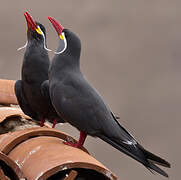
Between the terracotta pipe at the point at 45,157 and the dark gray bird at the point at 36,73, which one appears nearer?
the terracotta pipe at the point at 45,157

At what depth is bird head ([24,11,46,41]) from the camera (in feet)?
9.44

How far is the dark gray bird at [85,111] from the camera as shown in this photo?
92.8 inches

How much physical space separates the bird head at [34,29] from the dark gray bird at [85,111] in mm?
407

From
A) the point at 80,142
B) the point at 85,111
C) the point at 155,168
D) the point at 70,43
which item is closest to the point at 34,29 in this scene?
the point at 70,43

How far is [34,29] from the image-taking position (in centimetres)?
288

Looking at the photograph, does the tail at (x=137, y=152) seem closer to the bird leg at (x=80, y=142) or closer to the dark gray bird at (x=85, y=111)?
the dark gray bird at (x=85, y=111)

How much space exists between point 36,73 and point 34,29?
0.33 metres

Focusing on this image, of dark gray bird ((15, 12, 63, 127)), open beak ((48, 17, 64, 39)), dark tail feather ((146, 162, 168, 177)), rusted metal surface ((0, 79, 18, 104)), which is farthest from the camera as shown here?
rusted metal surface ((0, 79, 18, 104))

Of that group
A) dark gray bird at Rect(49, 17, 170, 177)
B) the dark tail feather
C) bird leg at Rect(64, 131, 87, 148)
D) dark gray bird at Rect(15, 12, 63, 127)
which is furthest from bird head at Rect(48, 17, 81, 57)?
the dark tail feather

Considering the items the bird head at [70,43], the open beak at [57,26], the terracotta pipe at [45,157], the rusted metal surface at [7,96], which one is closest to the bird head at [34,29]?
the open beak at [57,26]

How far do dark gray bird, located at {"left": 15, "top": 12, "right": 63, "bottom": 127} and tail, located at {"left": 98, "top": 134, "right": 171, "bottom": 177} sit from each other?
64cm

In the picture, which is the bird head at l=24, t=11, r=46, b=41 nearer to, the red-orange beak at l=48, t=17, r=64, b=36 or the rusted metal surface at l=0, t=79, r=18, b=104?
the red-orange beak at l=48, t=17, r=64, b=36

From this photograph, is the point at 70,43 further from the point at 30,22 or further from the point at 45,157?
the point at 45,157

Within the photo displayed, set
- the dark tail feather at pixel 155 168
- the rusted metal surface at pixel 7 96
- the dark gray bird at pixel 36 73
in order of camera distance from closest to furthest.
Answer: the dark tail feather at pixel 155 168, the dark gray bird at pixel 36 73, the rusted metal surface at pixel 7 96
